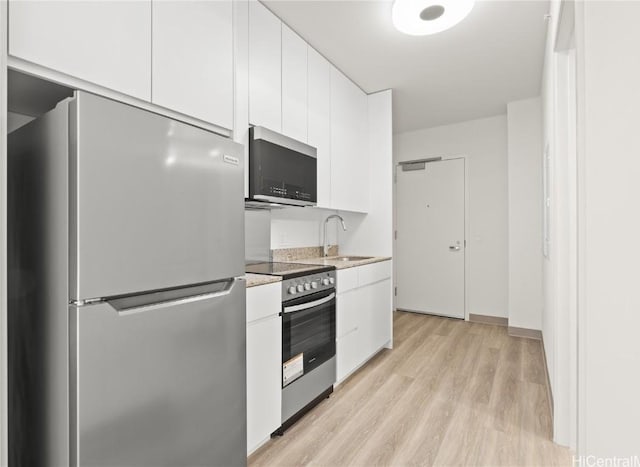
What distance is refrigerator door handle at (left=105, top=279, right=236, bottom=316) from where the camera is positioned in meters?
1.07

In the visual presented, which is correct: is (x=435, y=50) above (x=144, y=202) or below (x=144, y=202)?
above

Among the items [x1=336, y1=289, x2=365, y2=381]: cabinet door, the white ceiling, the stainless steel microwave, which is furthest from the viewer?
[x1=336, y1=289, x2=365, y2=381]: cabinet door

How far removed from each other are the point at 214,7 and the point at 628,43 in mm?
1598

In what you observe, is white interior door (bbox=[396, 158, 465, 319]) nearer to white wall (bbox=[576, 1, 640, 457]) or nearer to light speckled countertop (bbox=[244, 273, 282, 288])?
light speckled countertop (bbox=[244, 273, 282, 288])

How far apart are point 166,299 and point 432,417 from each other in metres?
1.80

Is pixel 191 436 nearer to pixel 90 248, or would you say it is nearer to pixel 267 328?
pixel 267 328

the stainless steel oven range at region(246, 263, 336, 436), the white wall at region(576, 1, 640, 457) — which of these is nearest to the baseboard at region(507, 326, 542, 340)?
the stainless steel oven range at region(246, 263, 336, 436)

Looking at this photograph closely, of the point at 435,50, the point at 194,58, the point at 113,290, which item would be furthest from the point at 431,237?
the point at 113,290

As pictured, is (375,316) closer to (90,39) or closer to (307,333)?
(307,333)

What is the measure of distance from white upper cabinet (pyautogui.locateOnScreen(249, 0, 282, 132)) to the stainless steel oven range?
3.30 feet

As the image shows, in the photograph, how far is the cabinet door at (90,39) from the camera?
39.4 inches

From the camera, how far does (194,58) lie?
59.2 inches

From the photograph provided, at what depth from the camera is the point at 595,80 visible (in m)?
0.78

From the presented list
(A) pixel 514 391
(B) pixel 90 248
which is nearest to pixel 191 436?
(B) pixel 90 248
